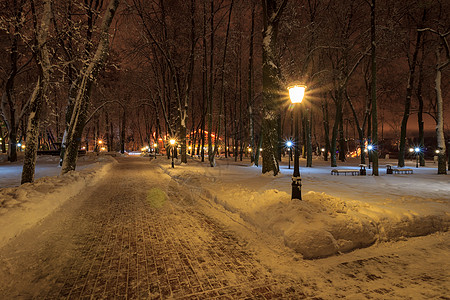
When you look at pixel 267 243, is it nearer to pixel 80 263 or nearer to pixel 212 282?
pixel 212 282

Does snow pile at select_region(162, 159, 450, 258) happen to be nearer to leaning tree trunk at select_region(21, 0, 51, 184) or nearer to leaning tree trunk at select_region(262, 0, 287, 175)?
leaning tree trunk at select_region(262, 0, 287, 175)

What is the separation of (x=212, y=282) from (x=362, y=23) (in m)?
23.8

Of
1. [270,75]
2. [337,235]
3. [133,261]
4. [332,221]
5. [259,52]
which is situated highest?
[259,52]

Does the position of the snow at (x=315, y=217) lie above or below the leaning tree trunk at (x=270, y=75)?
below

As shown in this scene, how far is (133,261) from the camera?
4039mm

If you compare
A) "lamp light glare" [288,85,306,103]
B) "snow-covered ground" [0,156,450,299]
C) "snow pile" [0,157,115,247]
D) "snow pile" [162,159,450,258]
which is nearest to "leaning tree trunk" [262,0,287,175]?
"snow-covered ground" [0,156,450,299]

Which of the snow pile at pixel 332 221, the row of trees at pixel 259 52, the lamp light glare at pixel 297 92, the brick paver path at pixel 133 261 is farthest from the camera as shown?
the row of trees at pixel 259 52

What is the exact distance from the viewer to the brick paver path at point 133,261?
320 centimetres

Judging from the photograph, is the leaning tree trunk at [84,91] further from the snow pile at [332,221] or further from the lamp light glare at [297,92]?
the snow pile at [332,221]

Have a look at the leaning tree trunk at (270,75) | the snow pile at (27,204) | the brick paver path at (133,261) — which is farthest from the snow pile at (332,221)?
the leaning tree trunk at (270,75)

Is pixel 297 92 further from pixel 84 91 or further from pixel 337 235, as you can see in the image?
pixel 84 91

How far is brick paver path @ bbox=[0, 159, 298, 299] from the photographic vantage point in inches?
126

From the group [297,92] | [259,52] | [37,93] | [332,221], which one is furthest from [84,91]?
[259,52]

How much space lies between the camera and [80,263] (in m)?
3.94
